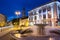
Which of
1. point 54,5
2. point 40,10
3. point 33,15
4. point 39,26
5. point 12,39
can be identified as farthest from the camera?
point 33,15

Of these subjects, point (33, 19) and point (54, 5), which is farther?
point (33, 19)

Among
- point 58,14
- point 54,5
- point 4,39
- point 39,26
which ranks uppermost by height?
point 54,5

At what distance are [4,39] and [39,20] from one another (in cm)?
4766

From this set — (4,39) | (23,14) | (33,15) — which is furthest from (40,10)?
(4,39)

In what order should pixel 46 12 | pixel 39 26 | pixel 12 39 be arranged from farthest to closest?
pixel 46 12 < pixel 39 26 < pixel 12 39

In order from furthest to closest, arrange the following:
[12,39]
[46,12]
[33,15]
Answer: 1. [33,15]
2. [46,12]
3. [12,39]

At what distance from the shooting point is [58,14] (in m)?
48.5

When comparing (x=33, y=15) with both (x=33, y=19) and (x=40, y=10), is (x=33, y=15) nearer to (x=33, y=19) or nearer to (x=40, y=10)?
(x=33, y=19)

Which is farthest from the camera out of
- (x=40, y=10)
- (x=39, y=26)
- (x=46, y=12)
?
(x=40, y=10)

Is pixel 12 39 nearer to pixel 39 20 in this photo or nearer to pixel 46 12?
pixel 46 12

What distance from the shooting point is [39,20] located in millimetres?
57375

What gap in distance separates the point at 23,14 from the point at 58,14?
3698 cm

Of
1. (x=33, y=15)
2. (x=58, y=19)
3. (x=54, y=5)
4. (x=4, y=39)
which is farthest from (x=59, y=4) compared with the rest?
(x=4, y=39)

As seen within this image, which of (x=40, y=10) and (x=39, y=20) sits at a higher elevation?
(x=40, y=10)
